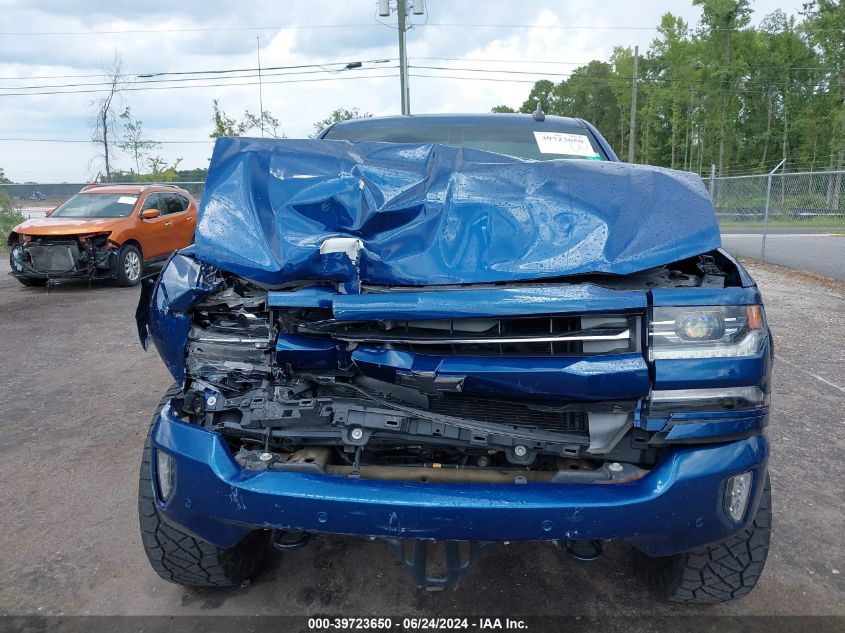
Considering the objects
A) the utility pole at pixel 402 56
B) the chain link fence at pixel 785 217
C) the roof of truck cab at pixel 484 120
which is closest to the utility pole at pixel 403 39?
the utility pole at pixel 402 56

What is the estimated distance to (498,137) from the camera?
3.66 meters

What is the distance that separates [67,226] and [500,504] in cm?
959

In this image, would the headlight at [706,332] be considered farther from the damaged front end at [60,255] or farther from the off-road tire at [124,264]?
the damaged front end at [60,255]

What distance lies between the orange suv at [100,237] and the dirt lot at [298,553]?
5128 millimetres

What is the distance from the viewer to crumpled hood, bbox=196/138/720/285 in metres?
1.98

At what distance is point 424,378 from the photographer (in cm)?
183

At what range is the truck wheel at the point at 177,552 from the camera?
225 centimetres

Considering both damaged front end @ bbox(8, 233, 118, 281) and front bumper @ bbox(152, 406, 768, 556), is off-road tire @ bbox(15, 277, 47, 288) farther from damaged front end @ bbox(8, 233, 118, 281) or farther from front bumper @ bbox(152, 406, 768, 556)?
front bumper @ bbox(152, 406, 768, 556)

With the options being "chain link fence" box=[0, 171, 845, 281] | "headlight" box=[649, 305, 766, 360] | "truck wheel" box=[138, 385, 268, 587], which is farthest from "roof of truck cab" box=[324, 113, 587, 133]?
"chain link fence" box=[0, 171, 845, 281]

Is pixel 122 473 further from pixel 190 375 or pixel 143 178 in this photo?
pixel 143 178

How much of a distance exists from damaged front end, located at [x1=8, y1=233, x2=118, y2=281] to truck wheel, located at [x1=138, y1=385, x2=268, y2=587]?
26.8 feet

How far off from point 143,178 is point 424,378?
24690mm

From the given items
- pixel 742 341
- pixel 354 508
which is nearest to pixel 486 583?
pixel 354 508

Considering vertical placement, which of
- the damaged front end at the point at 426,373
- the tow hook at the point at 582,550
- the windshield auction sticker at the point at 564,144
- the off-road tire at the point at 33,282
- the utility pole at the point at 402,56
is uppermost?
the utility pole at the point at 402,56
